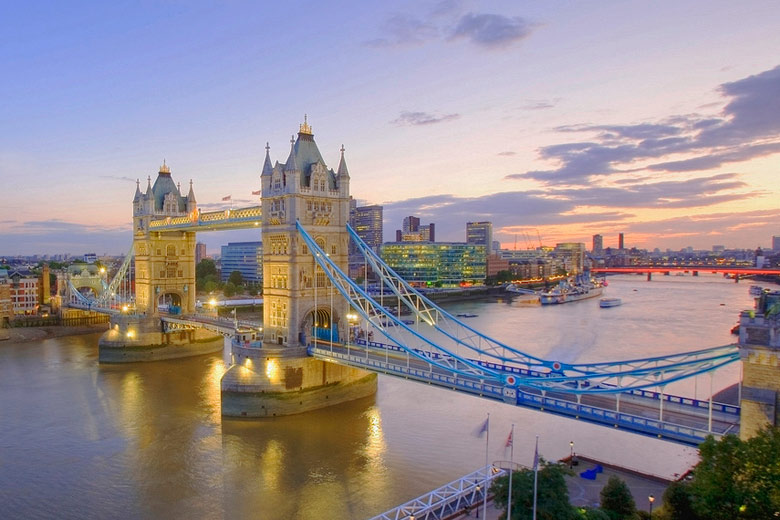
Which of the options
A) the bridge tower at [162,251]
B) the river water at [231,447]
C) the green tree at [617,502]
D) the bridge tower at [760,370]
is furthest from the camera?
the bridge tower at [162,251]

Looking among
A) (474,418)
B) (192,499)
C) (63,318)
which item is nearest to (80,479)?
(192,499)

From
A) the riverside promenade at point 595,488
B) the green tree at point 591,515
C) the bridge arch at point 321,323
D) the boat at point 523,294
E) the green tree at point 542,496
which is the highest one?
the bridge arch at point 321,323

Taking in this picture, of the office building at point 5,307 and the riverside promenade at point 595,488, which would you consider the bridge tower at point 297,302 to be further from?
the office building at point 5,307

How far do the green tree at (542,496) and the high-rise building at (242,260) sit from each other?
513 feet

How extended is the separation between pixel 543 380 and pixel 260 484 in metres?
12.6

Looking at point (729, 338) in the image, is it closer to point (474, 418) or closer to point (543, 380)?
point (474, 418)

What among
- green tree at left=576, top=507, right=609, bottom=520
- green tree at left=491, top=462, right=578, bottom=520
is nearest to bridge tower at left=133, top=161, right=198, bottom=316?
green tree at left=491, top=462, right=578, bottom=520

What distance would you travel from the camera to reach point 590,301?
113250 millimetres

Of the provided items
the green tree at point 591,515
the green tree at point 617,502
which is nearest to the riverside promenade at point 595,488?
the green tree at point 617,502

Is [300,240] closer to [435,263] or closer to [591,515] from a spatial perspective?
[591,515]

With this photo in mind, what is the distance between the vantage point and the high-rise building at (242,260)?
17500cm

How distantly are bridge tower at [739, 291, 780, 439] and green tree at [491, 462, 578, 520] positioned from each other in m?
5.68

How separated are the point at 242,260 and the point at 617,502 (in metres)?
177

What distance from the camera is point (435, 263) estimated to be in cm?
15088
